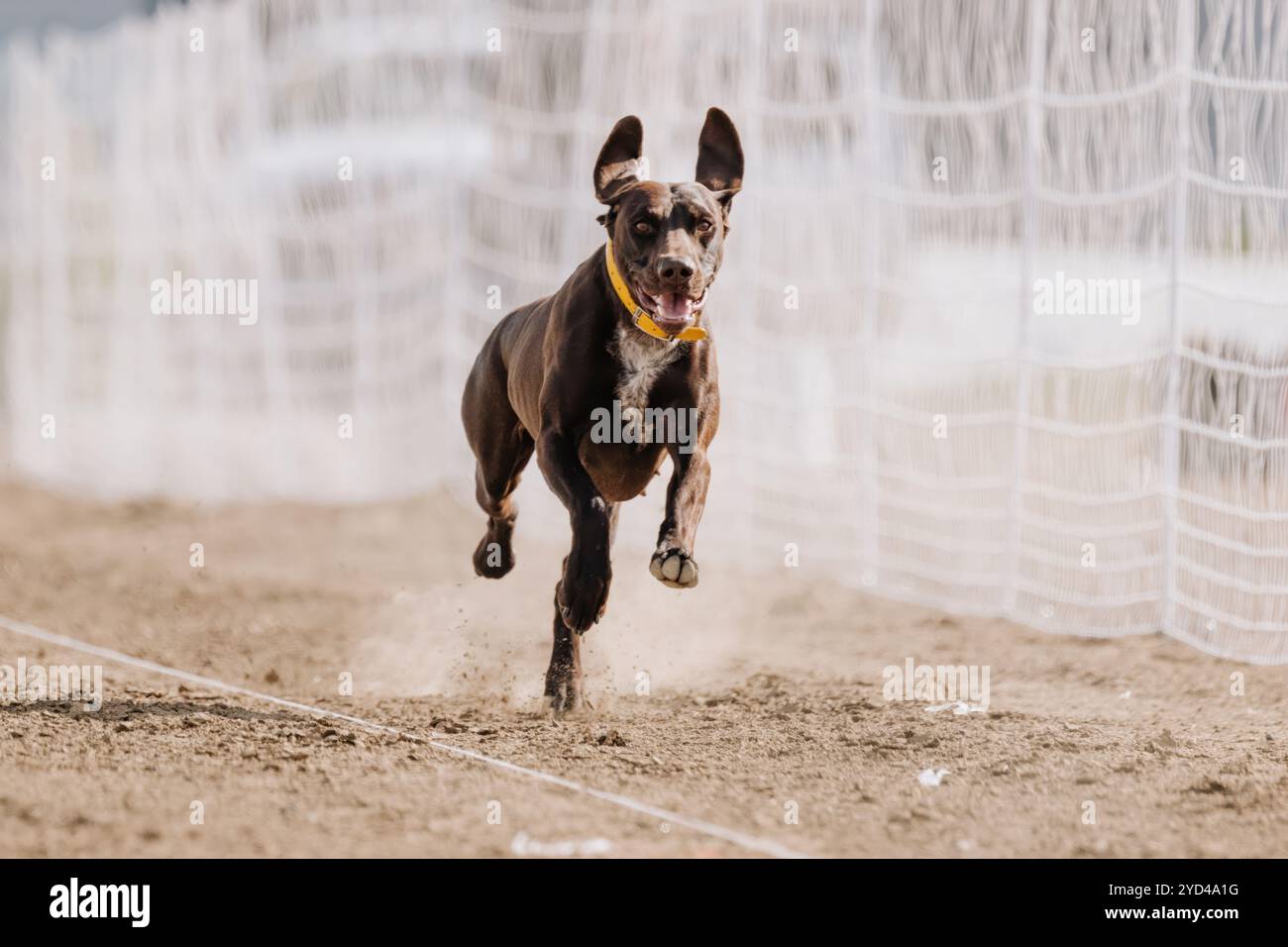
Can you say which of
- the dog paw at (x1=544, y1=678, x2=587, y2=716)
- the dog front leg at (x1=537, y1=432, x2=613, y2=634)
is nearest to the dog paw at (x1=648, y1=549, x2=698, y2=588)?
the dog front leg at (x1=537, y1=432, x2=613, y2=634)

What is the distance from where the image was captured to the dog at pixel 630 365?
4586 millimetres

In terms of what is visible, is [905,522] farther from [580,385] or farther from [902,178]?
[580,385]

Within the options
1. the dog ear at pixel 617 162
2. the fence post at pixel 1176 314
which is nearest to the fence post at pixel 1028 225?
the fence post at pixel 1176 314

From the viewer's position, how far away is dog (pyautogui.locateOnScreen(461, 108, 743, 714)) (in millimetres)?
4586

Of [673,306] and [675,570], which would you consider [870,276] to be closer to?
[673,306]

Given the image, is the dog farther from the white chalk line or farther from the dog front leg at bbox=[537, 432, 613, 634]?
the white chalk line

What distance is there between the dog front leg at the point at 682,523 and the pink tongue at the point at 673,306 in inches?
21.7

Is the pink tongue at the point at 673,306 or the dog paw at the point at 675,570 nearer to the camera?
the dog paw at the point at 675,570

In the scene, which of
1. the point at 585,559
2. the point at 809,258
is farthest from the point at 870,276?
the point at 585,559

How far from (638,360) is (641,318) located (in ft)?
0.63

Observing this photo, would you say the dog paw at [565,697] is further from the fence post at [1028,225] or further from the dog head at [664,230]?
the fence post at [1028,225]

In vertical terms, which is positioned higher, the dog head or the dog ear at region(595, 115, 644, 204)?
the dog ear at region(595, 115, 644, 204)

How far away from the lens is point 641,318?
4664 millimetres

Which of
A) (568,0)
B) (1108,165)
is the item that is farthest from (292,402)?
(1108,165)
